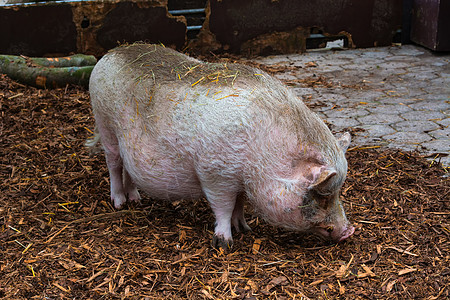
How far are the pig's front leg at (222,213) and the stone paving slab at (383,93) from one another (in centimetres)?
214

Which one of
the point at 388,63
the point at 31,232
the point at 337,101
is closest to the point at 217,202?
the point at 31,232

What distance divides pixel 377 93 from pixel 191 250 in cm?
401

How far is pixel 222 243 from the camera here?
10.8 feet

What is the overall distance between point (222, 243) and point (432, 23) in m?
6.20

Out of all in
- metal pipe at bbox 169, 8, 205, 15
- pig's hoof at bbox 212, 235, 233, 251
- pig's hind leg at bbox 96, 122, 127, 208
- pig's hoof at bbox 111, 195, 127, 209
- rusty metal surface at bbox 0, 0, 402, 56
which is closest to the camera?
pig's hoof at bbox 212, 235, 233, 251

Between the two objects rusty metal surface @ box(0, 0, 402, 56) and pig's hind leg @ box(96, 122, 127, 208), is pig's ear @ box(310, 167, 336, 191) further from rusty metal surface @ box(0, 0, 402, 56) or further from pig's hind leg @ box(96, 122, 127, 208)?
rusty metal surface @ box(0, 0, 402, 56)

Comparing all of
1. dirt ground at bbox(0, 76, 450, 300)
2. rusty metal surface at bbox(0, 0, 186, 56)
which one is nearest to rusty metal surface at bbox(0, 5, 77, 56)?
rusty metal surface at bbox(0, 0, 186, 56)

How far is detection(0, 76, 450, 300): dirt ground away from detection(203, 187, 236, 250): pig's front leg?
0.23 feet

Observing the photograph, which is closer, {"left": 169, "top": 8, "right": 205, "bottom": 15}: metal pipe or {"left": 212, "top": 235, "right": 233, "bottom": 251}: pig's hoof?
{"left": 212, "top": 235, "right": 233, "bottom": 251}: pig's hoof

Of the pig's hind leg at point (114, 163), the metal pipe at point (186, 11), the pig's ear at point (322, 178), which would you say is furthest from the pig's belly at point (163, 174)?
the metal pipe at point (186, 11)

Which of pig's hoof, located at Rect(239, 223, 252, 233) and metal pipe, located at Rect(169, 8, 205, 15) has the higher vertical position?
metal pipe, located at Rect(169, 8, 205, 15)

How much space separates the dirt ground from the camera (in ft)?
9.76

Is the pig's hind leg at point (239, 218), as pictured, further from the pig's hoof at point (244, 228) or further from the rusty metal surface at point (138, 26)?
the rusty metal surface at point (138, 26)


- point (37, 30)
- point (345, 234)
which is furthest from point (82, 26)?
point (345, 234)
